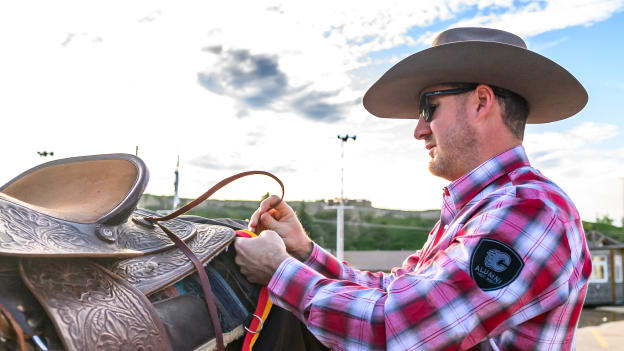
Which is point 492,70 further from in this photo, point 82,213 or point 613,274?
point 613,274

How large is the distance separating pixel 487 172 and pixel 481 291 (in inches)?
21.1

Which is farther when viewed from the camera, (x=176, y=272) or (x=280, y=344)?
(x=280, y=344)

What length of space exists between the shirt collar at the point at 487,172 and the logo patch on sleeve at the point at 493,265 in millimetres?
406

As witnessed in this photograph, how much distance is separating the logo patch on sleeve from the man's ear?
628mm

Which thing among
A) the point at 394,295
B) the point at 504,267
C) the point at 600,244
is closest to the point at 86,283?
the point at 394,295

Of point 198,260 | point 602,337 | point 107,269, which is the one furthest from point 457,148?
point 602,337

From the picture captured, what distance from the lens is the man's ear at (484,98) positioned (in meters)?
1.70

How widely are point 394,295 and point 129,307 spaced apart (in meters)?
0.63

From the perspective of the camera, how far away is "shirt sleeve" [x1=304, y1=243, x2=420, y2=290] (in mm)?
1854

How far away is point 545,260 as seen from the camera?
4.07 feet

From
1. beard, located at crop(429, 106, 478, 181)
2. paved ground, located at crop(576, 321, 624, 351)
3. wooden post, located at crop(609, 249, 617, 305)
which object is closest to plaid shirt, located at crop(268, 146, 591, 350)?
beard, located at crop(429, 106, 478, 181)

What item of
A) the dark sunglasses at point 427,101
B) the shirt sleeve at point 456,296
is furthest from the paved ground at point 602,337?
the shirt sleeve at point 456,296

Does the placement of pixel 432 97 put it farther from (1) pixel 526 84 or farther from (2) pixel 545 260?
(2) pixel 545 260

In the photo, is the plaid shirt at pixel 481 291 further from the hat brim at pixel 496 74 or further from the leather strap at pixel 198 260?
the hat brim at pixel 496 74
